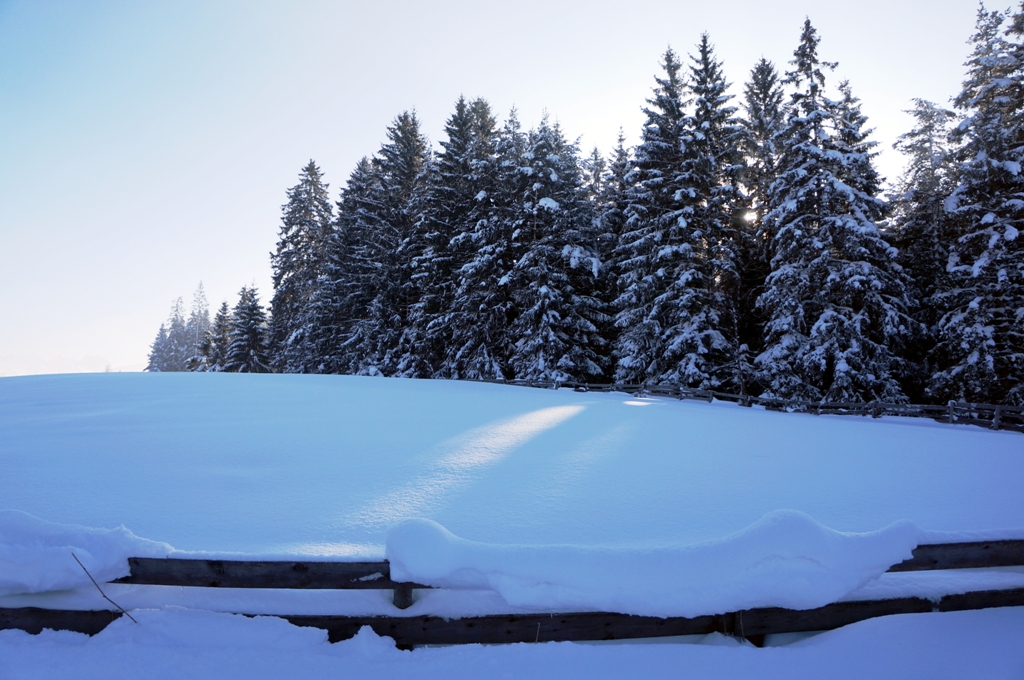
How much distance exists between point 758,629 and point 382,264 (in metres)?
33.6

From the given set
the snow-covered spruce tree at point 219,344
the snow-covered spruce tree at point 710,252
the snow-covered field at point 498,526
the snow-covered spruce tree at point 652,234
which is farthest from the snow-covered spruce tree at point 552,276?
the snow-covered spruce tree at point 219,344

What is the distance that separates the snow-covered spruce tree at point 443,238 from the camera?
31938 millimetres

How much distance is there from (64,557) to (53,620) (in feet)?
1.57

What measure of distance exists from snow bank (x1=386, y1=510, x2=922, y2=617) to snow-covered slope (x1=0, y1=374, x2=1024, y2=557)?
3.94ft

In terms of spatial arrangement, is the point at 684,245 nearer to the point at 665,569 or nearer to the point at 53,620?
the point at 665,569

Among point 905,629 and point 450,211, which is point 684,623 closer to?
point 905,629

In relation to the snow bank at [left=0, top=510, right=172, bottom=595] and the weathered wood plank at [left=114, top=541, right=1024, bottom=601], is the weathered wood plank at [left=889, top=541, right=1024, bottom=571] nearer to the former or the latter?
the weathered wood plank at [left=114, top=541, right=1024, bottom=601]

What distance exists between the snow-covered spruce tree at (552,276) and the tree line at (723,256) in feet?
0.46

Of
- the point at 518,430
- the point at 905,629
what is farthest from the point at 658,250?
the point at 905,629

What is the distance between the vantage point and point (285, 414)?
42.0 ft

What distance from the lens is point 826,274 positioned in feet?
72.1

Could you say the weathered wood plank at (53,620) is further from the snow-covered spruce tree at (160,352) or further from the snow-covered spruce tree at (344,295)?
the snow-covered spruce tree at (160,352)

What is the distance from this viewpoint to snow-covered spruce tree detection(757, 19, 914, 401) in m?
20.8

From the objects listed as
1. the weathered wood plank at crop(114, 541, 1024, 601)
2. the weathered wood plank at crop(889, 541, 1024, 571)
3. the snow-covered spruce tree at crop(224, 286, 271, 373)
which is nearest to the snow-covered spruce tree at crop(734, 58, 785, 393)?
the weathered wood plank at crop(889, 541, 1024, 571)
